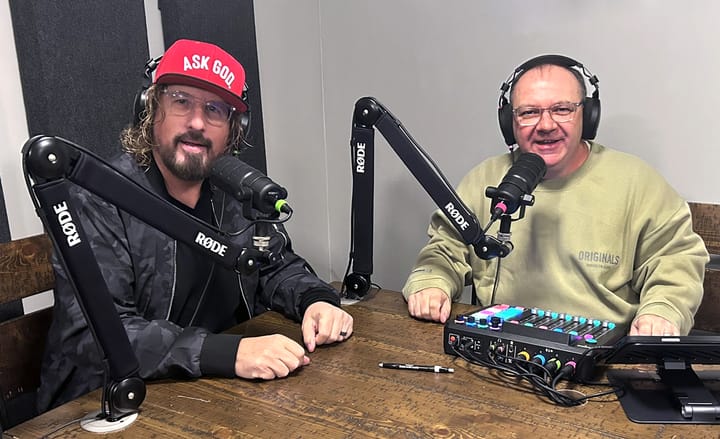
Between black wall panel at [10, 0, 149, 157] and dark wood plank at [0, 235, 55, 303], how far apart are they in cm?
38

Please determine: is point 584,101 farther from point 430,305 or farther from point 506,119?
point 430,305

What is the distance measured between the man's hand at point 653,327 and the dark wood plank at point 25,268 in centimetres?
143

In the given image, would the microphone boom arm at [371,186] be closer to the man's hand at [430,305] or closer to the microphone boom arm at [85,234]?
the man's hand at [430,305]

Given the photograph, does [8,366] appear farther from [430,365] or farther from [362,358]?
[430,365]

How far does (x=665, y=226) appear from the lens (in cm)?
163

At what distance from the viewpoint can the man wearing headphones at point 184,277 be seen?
1.27 m

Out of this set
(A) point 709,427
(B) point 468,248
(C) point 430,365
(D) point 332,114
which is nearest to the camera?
(A) point 709,427

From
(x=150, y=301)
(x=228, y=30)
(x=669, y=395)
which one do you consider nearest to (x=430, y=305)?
(x=669, y=395)

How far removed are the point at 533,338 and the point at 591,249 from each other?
21.9 inches

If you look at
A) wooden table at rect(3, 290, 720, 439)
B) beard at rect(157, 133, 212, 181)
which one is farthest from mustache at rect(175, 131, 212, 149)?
wooden table at rect(3, 290, 720, 439)

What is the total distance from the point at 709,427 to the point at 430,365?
19.9 inches

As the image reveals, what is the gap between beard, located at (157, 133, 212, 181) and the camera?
1.58 m

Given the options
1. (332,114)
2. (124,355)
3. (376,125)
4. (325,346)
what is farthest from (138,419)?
(332,114)

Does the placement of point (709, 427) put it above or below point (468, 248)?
below
